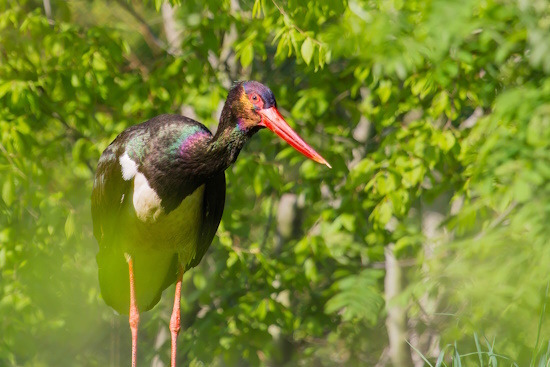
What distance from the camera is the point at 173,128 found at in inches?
132

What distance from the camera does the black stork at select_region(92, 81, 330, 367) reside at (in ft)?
10.6

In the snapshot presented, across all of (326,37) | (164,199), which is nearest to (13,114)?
(164,199)

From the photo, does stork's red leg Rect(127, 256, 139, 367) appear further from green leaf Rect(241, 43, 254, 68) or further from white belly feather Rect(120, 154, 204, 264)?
green leaf Rect(241, 43, 254, 68)

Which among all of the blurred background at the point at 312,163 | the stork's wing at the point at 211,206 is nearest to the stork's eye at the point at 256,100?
the stork's wing at the point at 211,206

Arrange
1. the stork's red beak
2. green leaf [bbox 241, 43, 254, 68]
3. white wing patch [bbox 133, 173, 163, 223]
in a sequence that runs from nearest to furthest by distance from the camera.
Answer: the stork's red beak
white wing patch [bbox 133, 173, 163, 223]
green leaf [bbox 241, 43, 254, 68]

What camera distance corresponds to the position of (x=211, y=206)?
3.65 meters

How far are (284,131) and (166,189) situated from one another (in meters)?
0.57

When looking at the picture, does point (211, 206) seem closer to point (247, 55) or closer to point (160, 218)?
point (160, 218)

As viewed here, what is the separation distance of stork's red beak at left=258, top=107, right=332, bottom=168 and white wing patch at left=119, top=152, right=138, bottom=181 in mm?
594

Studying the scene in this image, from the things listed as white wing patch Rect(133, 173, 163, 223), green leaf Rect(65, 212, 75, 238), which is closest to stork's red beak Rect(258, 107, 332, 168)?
white wing patch Rect(133, 173, 163, 223)

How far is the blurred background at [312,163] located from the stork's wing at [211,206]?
773mm

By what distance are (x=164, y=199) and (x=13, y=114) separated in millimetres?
1360

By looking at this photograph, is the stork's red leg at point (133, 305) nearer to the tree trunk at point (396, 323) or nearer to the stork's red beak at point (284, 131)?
the stork's red beak at point (284, 131)

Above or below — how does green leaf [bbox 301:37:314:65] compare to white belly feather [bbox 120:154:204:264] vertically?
above
